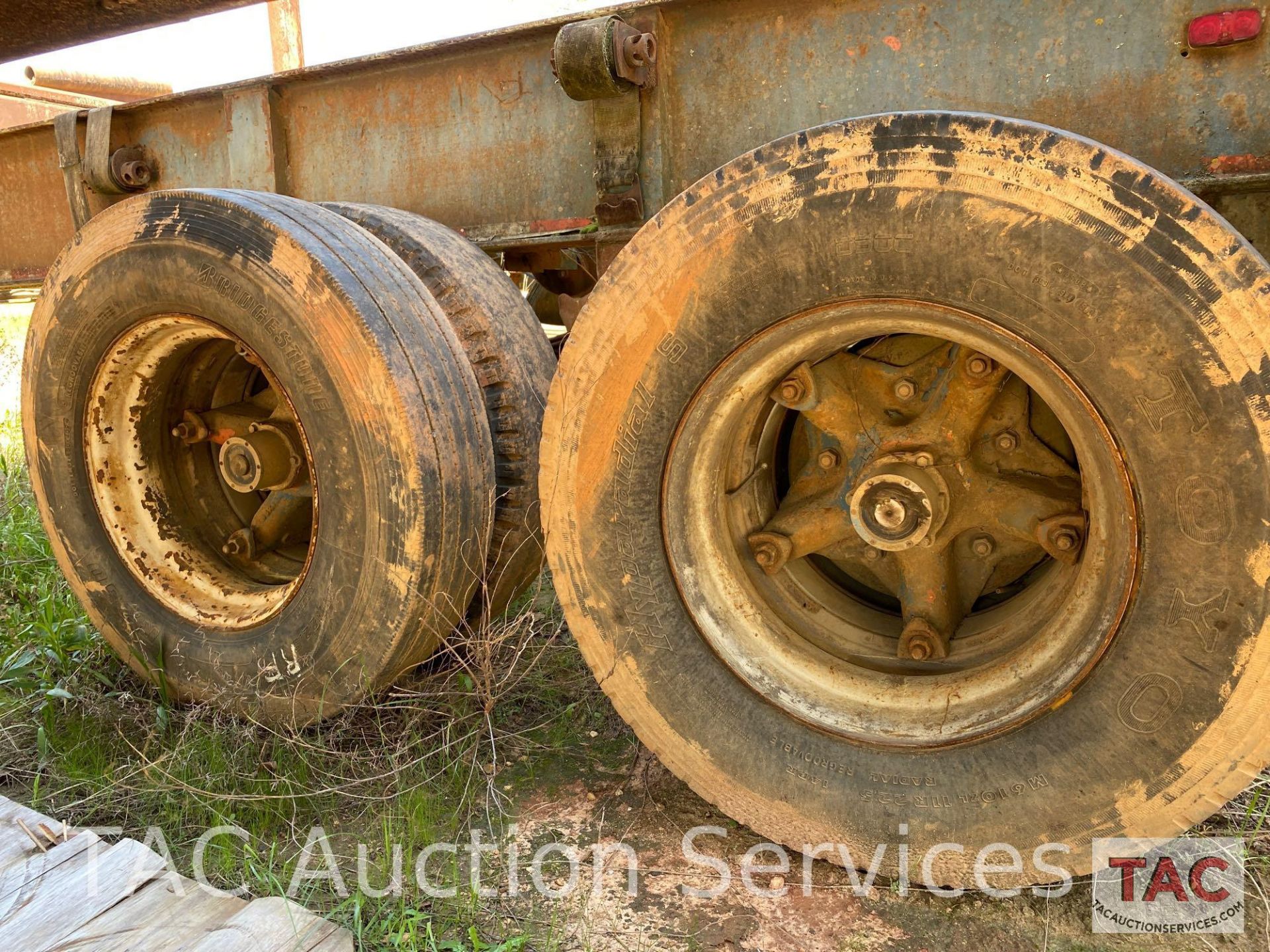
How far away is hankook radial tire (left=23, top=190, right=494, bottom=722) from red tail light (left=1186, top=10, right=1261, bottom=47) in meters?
1.61

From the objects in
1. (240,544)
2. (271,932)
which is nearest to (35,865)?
(271,932)

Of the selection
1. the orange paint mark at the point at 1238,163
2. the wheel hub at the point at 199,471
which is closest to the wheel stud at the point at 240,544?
the wheel hub at the point at 199,471

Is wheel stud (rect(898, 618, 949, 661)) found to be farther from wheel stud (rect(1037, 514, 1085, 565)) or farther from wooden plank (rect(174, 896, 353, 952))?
wooden plank (rect(174, 896, 353, 952))

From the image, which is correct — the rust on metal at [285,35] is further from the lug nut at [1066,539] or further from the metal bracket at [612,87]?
the lug nut at [1066,539]

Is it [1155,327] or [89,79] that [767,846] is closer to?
[1155,327]

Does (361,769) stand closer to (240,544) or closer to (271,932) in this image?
(271,932)

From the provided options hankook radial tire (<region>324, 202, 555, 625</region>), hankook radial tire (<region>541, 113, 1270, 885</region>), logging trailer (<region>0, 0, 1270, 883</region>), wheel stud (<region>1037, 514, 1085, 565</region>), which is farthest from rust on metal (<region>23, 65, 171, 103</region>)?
wheel stud (<region>1037, 514, 1085, 565</region>)

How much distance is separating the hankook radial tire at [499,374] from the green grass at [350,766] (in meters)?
0.15

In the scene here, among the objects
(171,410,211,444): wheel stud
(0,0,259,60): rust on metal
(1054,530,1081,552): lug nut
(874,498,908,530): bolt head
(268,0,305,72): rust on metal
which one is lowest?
(1054,530,1081,552): lug nut

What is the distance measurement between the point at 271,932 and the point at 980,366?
1656 millimetres

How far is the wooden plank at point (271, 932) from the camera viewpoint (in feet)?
5.55

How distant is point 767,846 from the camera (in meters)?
1.95

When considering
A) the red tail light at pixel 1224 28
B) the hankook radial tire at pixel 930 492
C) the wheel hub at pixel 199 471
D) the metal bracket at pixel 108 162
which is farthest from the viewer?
the metal bracket at pixel 108 162

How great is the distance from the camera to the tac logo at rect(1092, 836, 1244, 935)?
165cm
